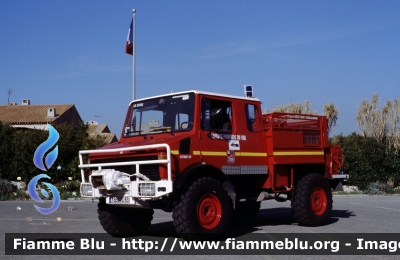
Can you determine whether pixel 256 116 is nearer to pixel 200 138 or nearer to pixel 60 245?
pixel 200 138

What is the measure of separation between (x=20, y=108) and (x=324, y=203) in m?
44.5

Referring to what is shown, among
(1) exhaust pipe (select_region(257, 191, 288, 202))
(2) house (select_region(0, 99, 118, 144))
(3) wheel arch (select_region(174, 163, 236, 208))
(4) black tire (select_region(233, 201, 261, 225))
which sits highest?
(2) house (select_region(0, 99, 118, 144))

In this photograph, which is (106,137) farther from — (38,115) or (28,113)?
(28,113)

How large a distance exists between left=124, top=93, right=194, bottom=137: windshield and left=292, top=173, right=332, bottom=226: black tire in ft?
10.6

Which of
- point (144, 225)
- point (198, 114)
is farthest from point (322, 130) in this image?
point (144, 225)

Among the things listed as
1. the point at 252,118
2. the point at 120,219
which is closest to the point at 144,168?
the point at 120,219

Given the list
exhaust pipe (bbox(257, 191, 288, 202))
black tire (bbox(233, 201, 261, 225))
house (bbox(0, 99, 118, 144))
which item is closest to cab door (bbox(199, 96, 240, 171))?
exhaust pipe (bbox(257, 191, 288, 202))

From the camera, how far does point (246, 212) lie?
12.6m

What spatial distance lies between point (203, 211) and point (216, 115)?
194 centimetres

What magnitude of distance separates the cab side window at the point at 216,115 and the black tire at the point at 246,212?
9.38 feet

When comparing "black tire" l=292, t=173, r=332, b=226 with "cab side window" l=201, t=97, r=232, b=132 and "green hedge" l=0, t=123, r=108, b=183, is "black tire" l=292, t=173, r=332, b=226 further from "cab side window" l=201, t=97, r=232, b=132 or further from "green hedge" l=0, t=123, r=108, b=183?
"green hedge" l=0, t=123, r=108, b=183

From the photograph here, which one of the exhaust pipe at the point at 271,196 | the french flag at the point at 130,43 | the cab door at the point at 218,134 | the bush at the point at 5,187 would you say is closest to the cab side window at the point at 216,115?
the cab door at the point at 218,134

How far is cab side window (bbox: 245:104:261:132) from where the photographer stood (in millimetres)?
10820

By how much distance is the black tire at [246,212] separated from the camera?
1252cm
